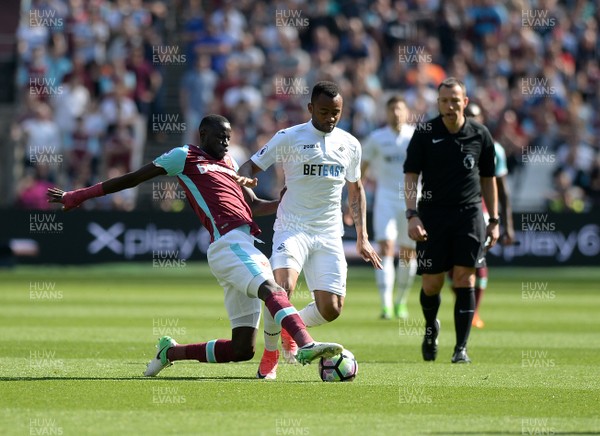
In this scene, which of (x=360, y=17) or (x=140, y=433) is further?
(x=360, y=17)

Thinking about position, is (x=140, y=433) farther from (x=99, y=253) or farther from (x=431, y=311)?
(x=99, y=253)

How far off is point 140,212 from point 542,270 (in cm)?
876

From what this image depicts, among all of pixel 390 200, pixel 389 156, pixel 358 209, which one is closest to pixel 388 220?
pixel 390 200

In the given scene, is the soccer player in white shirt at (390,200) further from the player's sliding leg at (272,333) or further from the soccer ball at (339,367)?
the soccer ball at (339,367)

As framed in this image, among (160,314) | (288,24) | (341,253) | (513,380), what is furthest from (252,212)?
(288,24)

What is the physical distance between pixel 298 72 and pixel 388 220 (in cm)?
1229

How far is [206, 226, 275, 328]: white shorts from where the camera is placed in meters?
9.69

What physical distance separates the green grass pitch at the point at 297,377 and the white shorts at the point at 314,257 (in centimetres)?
80

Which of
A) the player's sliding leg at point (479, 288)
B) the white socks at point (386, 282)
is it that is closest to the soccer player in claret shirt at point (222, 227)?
the player's sliding leg at point (479, 288)

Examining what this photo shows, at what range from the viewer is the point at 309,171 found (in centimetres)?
1059

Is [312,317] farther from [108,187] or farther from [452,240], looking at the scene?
[108,187]

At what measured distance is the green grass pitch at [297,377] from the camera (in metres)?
8.00

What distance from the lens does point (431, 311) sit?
12.2m

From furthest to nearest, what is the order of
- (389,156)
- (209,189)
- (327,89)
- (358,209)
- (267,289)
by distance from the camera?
(389,156), (358,209), (327,89), (209,189), (267,289)
